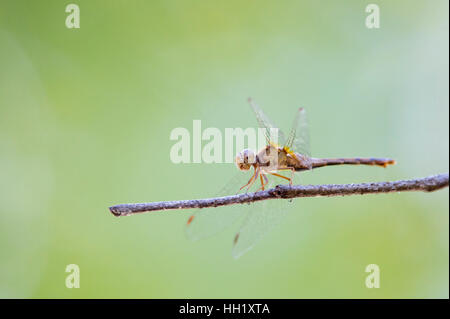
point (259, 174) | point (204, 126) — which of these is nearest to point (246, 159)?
point (259, 174)

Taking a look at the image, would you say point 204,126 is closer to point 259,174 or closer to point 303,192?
point 259,174

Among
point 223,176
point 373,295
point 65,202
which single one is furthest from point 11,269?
point 373,295

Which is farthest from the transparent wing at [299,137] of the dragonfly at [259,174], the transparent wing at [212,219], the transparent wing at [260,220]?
the transparent wing at [212,219]

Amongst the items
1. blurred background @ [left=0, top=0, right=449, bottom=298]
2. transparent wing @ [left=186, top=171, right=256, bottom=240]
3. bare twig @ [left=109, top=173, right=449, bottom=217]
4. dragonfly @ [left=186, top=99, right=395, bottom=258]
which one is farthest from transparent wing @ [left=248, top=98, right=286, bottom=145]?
blurred background @ [left=0, top=0, right=449, bottom=298]

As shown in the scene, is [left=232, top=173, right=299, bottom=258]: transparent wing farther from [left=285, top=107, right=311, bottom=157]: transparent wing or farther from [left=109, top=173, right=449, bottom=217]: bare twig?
[left=109, top=173, right=449, bottom=217]: bare twig

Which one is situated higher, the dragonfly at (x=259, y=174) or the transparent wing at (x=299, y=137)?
the transparent wing at (x=299, y=137)

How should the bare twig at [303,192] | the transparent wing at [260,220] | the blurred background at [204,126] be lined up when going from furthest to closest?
the blurred background at [204,126], the transparent wing at [260,220], the bare twig at [303,192]

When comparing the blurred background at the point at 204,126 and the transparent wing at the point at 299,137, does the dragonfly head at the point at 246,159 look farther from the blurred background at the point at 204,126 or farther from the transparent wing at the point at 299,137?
the blurred background at the point at 204,126
